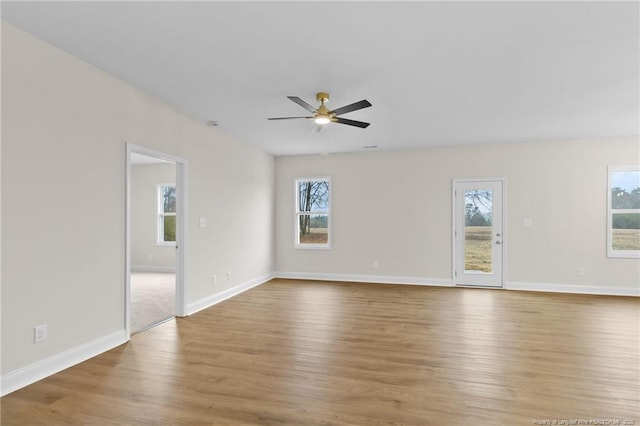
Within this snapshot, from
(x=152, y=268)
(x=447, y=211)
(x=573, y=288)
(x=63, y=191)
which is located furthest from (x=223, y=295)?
(x=573, y=288)

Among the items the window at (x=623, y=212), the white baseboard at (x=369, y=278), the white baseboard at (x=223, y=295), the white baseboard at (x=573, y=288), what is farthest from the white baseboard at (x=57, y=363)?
the window at (x=623, y=212)

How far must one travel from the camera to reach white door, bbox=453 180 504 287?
612cm

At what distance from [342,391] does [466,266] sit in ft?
15.0

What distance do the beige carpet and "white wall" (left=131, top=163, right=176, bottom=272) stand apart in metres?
0.64

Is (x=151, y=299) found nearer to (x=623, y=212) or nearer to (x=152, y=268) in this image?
(x=152, y=268)

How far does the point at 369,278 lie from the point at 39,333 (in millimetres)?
5182

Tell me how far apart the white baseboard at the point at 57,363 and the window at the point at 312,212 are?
4.20 m

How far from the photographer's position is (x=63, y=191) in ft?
9.34

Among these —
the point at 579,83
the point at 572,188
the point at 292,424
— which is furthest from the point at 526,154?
the point at 292,424

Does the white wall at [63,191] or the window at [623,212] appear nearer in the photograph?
the white wall at [63,191]

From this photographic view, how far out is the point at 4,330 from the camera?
7.89 feet

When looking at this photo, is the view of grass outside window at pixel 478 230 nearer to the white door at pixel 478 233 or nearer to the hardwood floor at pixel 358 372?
the white door at pixel 478 233

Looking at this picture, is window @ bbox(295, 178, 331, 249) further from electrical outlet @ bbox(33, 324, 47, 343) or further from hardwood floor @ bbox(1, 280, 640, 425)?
electrical outlet @ bbox(33, 324, 47, 343)

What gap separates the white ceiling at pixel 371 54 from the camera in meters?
2.28
